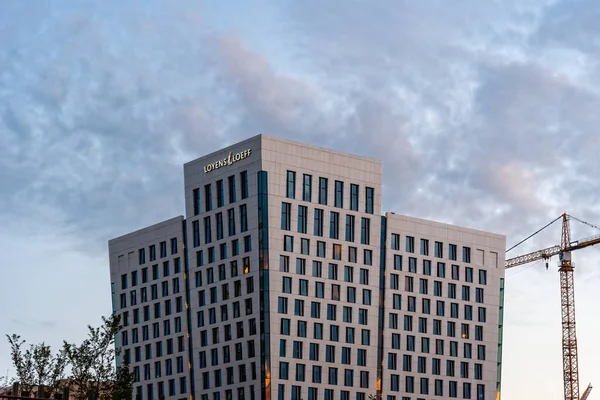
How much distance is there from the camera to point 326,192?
175750 mm

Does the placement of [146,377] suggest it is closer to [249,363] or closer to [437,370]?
[249,363]

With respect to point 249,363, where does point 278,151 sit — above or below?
above

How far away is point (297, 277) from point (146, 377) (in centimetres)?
3594

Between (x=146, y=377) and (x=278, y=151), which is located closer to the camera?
(x=278, y=151)

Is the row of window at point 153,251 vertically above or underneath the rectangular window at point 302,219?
underneath

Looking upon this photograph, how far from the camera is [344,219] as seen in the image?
177 metres

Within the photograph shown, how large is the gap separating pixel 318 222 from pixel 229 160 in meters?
16.0

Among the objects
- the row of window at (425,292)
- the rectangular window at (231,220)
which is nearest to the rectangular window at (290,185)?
the rectangular window at (231,220)

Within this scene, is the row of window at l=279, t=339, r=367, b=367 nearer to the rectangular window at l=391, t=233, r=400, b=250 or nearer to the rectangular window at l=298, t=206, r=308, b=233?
the rectangular window at l=298, t=206, r=308, b=233

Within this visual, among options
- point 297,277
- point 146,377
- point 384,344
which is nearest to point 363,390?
point 384,344

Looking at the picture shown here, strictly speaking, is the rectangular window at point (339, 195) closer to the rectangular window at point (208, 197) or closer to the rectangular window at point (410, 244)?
the rectangular window at point (410, 244)

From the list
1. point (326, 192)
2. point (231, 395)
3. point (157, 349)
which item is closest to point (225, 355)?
point (231, 395)

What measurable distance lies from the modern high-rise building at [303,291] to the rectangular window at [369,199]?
0.15 metres

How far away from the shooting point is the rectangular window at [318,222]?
174250 mm
